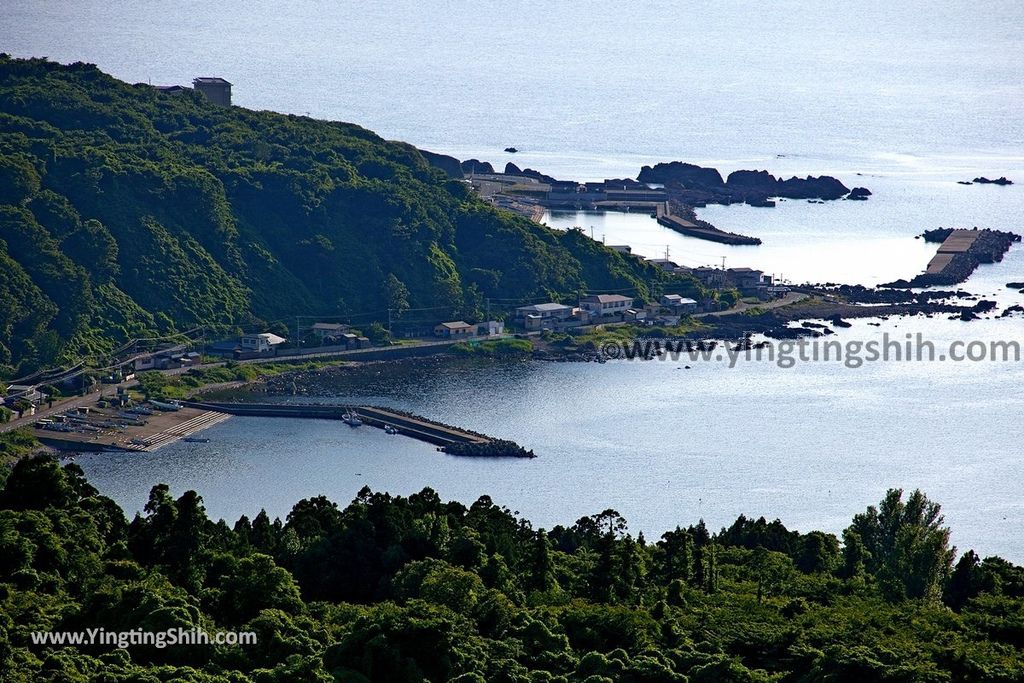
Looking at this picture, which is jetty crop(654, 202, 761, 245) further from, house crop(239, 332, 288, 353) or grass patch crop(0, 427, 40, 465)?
grass patch crop(0, 427, 40, 465)

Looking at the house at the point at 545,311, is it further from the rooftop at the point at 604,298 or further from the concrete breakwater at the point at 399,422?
the concrete breakwater at the point at 399,422

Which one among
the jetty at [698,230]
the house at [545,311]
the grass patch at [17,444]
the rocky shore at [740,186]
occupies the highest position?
the rocky shore at [740,186]

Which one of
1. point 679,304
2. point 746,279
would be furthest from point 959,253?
point 679,304

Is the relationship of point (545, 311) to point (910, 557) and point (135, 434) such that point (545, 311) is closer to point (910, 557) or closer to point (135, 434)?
point (135, 434)

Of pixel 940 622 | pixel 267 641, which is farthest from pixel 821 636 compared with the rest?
pixel 267 641

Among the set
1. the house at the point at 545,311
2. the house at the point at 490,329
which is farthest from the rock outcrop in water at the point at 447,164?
the house at the point at 490,329

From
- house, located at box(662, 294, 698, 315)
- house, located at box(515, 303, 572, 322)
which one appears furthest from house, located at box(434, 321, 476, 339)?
house, located at box(662, 294, 698, 315)
